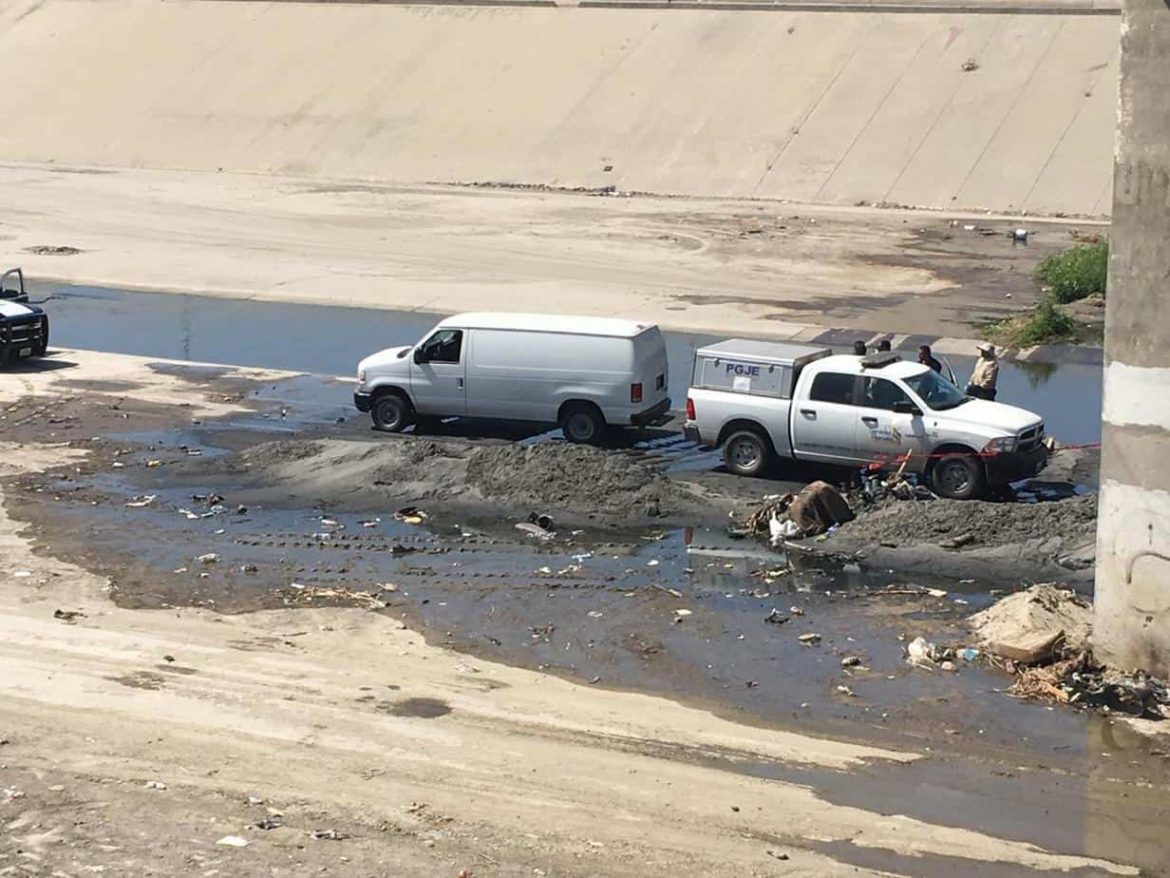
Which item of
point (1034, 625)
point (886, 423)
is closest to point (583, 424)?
point (886, 423)

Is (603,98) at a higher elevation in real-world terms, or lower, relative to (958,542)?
higher

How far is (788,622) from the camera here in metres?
18.1

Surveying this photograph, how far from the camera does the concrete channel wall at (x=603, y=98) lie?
2271 inches

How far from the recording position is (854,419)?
918 inches

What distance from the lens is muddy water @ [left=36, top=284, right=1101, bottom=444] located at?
102 ft

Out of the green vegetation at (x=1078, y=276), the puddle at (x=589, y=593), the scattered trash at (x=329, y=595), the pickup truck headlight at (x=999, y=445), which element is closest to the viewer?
the puddle at (x=589, y=593)

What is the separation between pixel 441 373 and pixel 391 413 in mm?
1169

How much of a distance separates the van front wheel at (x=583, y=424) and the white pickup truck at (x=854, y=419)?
1799 millimetres

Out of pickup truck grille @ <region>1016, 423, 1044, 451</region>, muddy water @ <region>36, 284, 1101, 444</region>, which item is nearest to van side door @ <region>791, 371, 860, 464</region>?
pickup truck grille @ <region>1016, 423, 1044, 451</region>

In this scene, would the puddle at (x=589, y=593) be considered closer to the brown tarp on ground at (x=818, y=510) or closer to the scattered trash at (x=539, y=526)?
the scattered trash at (x=539, y=526)

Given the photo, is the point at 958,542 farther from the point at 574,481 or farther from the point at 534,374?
the point at 534,374

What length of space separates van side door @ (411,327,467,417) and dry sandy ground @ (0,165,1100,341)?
37.1 ft

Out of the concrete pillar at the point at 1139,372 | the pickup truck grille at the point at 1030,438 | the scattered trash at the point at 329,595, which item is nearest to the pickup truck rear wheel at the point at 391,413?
the scattered trash at the point at 329,595

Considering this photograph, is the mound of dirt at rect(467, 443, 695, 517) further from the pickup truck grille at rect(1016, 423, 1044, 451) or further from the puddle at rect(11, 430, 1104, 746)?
the pickup truck grille at rect(1016, 423, 1044, 451)
